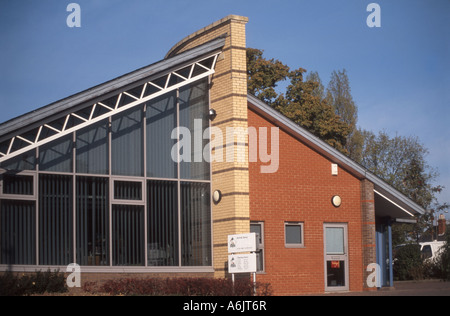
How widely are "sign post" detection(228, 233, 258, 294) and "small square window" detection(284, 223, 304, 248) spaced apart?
2.99 metres

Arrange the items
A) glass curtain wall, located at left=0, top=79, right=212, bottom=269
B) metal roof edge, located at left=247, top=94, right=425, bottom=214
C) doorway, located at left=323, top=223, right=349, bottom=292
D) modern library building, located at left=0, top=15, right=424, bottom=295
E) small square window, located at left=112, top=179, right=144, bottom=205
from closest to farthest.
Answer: glass curtain wall, located at left=0, top=79, right=212, bottom=269 < modern library building, located at left=0, top=15, right=424, bottom=295 < small square window, located at left=112, top=179, right=144, bottom=205 < metal roof edge, located at left=247, top=94, right=425, bottom=214 < doorway, located at left=323, top=223, right=349, bottom=292

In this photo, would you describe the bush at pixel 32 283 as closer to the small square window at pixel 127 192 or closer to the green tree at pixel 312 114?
the small square window at pixel 127 192

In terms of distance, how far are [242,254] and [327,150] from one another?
5.46 m

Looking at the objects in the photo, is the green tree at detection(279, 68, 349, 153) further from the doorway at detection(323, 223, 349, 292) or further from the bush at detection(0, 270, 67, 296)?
the bush at detection(0, 270, 67, 296)

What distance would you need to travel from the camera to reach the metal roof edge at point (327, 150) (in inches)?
857

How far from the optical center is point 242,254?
19000 mm

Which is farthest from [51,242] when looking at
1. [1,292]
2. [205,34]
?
[205,34]

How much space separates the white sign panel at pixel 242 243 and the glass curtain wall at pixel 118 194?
178 cm

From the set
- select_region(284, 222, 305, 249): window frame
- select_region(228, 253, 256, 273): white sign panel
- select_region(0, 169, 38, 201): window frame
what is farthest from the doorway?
select_region(0, 169, 38, 201): window frame

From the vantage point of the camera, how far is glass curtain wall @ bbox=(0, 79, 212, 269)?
1775cm

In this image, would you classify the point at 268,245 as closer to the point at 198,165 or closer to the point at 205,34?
the point at 198,165

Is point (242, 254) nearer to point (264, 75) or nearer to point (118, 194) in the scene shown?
point (118, 194)

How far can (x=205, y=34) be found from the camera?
71.6ft
